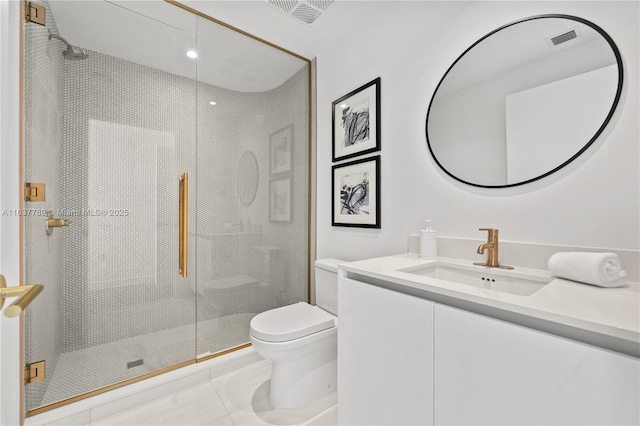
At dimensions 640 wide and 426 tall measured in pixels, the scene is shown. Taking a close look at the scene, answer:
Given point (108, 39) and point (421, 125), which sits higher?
point (108, 39)

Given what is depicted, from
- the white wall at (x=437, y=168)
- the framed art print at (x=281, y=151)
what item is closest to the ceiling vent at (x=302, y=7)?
the white wall at (x=437, y=168)

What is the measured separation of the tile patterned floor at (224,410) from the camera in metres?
1.40

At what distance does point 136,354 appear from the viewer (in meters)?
1.66

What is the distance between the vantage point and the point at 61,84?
1.48 metres

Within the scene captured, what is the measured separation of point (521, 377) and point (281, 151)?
76.1 inches

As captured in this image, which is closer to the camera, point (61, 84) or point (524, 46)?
point (524, 46)

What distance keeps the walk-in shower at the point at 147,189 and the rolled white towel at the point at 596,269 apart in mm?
1724

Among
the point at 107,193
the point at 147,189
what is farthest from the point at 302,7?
the point at 107,193

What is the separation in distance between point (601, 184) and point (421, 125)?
810 millimetres

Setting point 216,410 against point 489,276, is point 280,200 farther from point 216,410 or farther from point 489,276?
point 489,276

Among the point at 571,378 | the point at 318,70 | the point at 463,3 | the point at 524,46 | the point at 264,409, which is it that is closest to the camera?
the point at 571,378

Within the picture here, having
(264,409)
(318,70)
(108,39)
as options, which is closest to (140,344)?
(264,409)

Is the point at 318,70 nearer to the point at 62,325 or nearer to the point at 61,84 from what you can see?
the point at 61,84

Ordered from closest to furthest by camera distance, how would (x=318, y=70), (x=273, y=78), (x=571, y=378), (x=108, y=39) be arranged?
(x=571, y=378) → (x=108, y=39) → (x=273, y=78) → (x=318, y=70)
